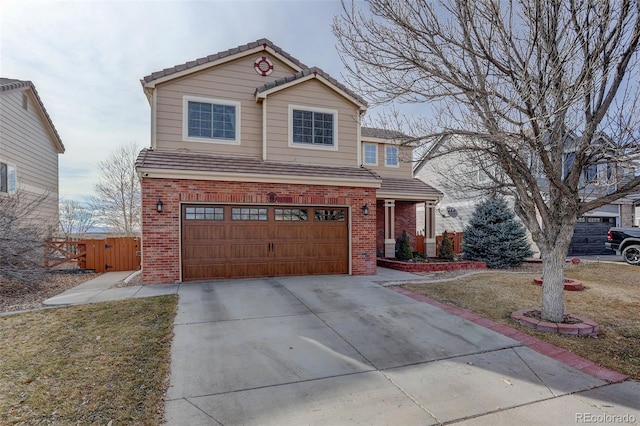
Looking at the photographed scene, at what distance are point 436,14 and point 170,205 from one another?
746cm

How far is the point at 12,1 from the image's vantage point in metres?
6.23

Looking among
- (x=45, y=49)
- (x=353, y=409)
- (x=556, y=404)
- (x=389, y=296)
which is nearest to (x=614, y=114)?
(x=556, y=404)

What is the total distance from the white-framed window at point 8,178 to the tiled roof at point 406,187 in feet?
47.8

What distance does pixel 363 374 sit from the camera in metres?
4.04

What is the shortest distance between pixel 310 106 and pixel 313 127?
666mm

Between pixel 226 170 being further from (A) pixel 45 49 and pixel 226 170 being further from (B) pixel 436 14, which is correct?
(B) pixel 436 14

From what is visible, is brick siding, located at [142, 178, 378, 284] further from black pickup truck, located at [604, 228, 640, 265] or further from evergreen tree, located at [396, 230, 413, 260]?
black pickup truck, located at [604, 228, 640, 265]

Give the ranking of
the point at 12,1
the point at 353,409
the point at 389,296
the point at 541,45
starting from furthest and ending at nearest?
the point at 389,296 < the point at 12,1 < the point at 541,45 < the point at 353,409

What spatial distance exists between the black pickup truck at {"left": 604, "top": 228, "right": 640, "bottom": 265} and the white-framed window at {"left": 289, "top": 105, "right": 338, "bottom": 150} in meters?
13.1

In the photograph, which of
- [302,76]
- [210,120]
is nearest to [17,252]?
[210,120]

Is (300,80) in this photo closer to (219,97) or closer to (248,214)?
(219,97)

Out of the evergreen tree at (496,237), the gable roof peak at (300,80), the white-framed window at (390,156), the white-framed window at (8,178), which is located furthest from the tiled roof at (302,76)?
the white-framed window at (8,178)

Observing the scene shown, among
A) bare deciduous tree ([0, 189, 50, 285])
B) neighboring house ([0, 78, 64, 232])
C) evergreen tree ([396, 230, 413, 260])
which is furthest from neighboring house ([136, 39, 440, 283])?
neighboring house ([0, 78, 64, 232])

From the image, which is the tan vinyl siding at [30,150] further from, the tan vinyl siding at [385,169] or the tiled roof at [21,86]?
the tan vinyl siding at [385,169]
